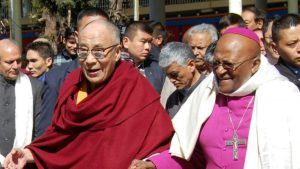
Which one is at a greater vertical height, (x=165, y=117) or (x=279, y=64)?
(x=279, y=64)

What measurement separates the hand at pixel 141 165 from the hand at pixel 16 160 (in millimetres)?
848

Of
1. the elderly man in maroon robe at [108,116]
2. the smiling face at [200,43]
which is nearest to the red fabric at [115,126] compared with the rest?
the elderly man in maroon robe at [108,116]

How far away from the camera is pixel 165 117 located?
3.71 metres

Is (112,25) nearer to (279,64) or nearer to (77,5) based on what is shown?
(279,64)

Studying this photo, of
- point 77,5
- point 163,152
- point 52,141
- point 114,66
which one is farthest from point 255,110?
point 77,5

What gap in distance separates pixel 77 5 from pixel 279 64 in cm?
1399

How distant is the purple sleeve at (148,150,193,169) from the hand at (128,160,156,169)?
2 centimetres

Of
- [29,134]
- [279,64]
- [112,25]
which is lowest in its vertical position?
[29,134]

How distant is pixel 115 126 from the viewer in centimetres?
364

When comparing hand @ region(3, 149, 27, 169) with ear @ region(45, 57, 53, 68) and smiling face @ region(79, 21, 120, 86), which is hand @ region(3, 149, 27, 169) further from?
ear @ region(45, 57, 53, 68)

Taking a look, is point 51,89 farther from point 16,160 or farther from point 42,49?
point 42,49

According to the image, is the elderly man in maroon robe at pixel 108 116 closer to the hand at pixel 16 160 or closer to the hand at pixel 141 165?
the hand at pixel 141 165

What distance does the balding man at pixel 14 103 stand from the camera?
5094mm

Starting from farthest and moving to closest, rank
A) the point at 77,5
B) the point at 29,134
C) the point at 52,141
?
the point at 77,5 → the point at 29,134 → the point at 52,141
